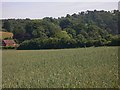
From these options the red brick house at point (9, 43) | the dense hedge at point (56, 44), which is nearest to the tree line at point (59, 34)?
the dense hedge at point (56, 44)

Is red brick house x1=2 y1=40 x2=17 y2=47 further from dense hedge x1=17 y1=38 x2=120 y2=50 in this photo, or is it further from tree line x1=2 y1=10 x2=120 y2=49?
dense hedge x1=17 y1=38 x2=120 y2=50

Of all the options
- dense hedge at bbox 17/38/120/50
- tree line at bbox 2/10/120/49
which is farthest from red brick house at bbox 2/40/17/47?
dense hedge at bbox 17/38/120/50

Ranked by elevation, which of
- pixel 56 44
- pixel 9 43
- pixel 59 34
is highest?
pixel 56 44

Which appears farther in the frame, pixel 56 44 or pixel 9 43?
pixel 9 43

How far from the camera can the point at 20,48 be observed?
5322 cm

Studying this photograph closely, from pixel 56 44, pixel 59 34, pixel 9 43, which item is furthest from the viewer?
pixel 59 34

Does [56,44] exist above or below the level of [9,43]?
above

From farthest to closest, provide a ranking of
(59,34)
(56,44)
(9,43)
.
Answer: (59,34) < (9,43) < (56,44)

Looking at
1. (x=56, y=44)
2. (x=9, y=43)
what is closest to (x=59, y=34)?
(x=9, y=43)

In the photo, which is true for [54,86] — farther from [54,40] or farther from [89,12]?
[89,12]

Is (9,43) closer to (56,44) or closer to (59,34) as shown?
(59,34)

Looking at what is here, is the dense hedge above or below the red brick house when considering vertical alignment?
above

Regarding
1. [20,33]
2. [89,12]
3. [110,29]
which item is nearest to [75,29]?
[110,29]

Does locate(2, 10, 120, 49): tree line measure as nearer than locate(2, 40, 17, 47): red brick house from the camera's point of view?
Yes
